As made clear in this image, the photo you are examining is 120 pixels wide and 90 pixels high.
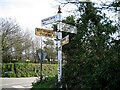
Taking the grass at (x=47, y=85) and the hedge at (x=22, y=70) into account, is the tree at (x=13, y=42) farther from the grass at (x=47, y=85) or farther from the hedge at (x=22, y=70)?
the grass at (x=47, y=85)

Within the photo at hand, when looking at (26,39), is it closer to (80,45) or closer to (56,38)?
(80,45)

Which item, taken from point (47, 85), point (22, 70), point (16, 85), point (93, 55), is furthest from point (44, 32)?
point (22, 70)

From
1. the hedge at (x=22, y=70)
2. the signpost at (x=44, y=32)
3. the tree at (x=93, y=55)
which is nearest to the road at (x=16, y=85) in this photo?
the tree at (x=93, y=55)

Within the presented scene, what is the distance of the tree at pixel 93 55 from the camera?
7646 mm

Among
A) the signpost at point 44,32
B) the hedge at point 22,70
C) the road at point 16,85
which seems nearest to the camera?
the signpost at point 44,32

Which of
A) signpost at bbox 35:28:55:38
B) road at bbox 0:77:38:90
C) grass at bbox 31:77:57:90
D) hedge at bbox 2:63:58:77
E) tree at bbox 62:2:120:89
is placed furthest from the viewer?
hedge at bbox 2:63:58:77

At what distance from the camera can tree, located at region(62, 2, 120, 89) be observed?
7.65 meters

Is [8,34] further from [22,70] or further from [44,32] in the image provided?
[44,32]

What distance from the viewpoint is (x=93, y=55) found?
368 inches

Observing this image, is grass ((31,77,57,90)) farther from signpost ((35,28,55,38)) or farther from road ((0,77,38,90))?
road ((0,77,38,90))

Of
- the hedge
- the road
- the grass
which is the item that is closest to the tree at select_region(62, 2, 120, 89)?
the grass

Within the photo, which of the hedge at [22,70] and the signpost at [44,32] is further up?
the signpost at [44,32]

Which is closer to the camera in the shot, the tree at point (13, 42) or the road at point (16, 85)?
the road at point (16, 85)

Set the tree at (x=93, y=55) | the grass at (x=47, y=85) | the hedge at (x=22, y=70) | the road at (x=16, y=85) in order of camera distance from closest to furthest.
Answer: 1. the tree at (x=93, y=55)
2. the grass at (x=47, y=85)
3. the road at (x=16, y=85)
4. the hedge at (x=22, y=70)
